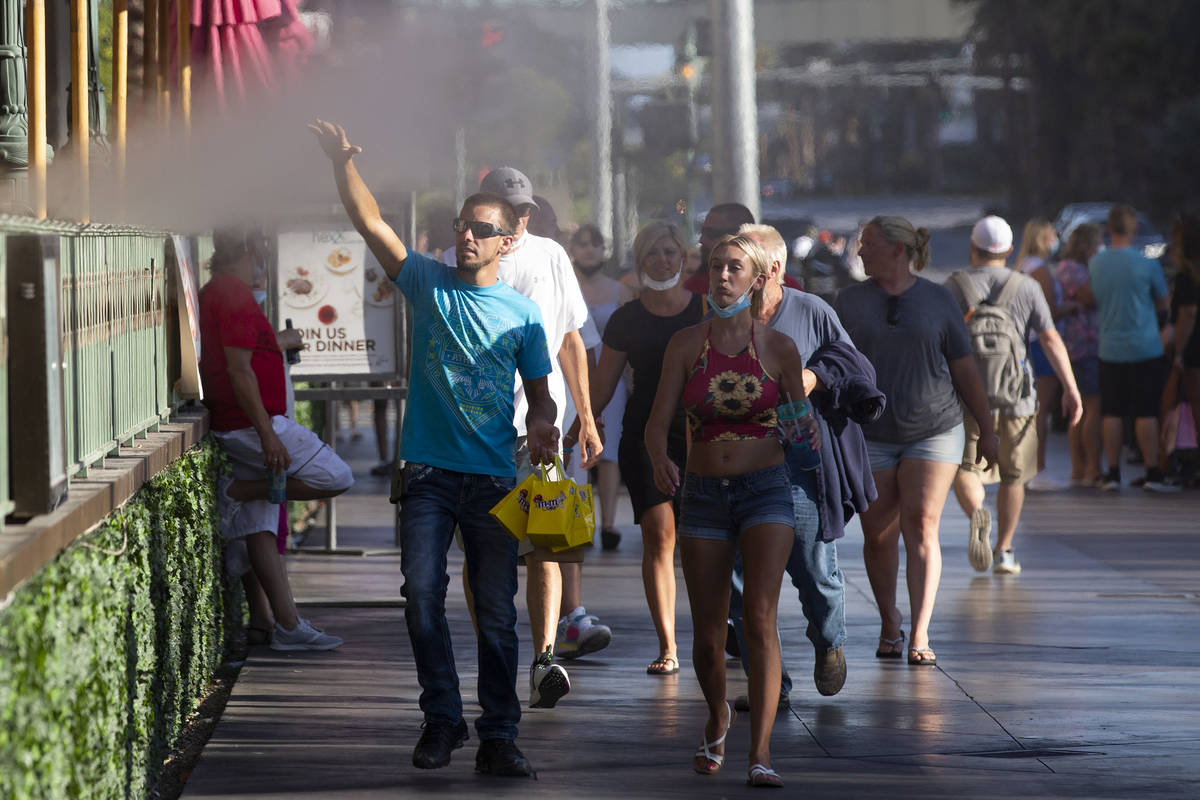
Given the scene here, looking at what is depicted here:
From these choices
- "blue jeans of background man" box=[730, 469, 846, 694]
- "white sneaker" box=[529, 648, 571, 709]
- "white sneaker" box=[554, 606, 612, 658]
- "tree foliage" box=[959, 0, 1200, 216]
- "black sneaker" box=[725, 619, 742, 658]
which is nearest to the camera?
"blue jeans of background man" box=[730, 469, 846, 694]

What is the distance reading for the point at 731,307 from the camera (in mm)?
6004

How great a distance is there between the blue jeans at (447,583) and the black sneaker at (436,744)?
0.03m

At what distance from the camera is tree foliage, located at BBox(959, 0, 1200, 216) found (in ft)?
157

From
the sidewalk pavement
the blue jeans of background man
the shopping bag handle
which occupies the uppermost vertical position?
the shopping bag handle

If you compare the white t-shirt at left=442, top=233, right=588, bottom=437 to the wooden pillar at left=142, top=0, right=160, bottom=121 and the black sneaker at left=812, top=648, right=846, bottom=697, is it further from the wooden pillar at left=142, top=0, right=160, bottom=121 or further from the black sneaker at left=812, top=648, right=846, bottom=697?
the wooden pillar at left=142, top=0, right=160, bottom=121

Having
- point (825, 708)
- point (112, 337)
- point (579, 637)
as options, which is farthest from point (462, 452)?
point (579, 637)

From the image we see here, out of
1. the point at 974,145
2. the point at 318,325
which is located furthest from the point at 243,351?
the point at 974,145

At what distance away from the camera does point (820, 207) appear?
83438 mm

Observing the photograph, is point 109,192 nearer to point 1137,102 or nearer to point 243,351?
point 243,351

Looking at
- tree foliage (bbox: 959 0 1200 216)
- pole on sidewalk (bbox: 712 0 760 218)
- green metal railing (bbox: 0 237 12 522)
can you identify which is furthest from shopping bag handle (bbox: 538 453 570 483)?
tree foliage (bbox: 959 0 1200 216)

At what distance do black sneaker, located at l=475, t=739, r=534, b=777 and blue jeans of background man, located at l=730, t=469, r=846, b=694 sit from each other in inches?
39.0

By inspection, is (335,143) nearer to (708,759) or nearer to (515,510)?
(515,510)

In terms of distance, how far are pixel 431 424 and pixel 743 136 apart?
835 cm

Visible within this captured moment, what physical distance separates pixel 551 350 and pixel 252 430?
150 cm
